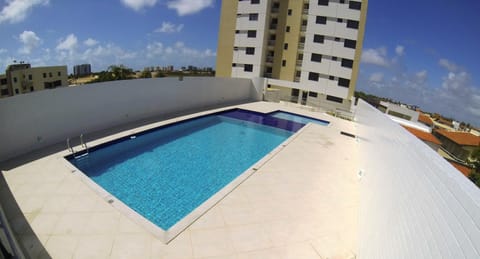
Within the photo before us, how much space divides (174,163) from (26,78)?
56624mm

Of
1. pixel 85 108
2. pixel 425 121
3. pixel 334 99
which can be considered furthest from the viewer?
pixel 425 121

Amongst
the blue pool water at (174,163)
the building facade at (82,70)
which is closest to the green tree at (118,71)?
the blue pool water at (174,163)

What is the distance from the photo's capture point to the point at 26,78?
47750 millimetres

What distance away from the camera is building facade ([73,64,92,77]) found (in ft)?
245

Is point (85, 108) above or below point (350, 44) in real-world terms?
below

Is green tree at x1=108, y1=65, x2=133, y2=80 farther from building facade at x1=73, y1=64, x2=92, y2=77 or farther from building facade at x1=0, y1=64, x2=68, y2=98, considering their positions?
building facade at x1=73, y1=64, x2=92, y2=77

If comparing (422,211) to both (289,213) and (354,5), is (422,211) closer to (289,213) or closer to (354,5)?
(289,213)

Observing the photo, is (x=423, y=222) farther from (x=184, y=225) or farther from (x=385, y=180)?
(x=184, y=225)

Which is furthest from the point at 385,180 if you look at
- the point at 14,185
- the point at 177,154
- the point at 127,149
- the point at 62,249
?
the point at 127,149

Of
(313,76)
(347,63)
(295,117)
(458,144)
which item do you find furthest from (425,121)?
(295,117)

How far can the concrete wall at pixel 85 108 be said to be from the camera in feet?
27.1

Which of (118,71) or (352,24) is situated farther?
(118,71)

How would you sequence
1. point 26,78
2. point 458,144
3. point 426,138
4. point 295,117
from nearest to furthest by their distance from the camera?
point 426,138 < point 295,117 < point 458,144 < point 26,78

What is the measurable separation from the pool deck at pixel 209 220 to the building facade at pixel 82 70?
8207 centimetres
